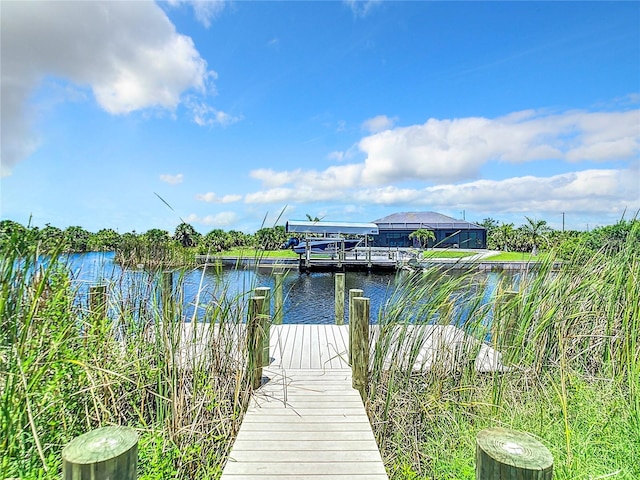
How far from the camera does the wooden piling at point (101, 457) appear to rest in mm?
964

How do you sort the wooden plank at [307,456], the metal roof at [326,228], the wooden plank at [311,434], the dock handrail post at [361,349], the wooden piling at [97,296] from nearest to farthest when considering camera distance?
the wooden plank at [307,456]
the wooden plank at [311,434]
the wooden piling at [97,296]
the dock handrail post at [361,349]
the metal roof at [326,228]

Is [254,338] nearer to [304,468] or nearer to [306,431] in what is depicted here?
[306,431]

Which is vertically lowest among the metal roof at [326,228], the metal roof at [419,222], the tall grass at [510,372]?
the tall grass at [510,372]

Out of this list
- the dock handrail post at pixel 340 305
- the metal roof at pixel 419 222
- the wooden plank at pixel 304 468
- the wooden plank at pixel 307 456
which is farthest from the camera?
the metal roof at pixel 419 222

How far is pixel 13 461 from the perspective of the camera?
1408mm

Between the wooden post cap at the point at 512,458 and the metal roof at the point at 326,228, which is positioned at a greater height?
the metal roof at the point at 326,228

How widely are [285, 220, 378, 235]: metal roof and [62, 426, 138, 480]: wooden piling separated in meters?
15.3

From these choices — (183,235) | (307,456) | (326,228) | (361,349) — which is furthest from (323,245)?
(307,456)

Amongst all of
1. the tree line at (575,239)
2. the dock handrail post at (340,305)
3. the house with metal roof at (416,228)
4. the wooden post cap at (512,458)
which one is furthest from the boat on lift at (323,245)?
the wooden post cap at (512,458)

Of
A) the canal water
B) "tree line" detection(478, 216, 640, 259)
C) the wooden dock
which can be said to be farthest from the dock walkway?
"tree line" detection(478, 216, 640, 259)

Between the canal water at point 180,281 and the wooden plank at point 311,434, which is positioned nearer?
the wooden plank at point 311,434

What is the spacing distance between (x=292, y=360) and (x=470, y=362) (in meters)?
1.96

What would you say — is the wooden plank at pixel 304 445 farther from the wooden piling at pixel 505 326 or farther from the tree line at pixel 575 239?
Result: the tree line at pixel 575 239

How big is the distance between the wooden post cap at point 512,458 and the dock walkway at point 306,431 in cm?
95
